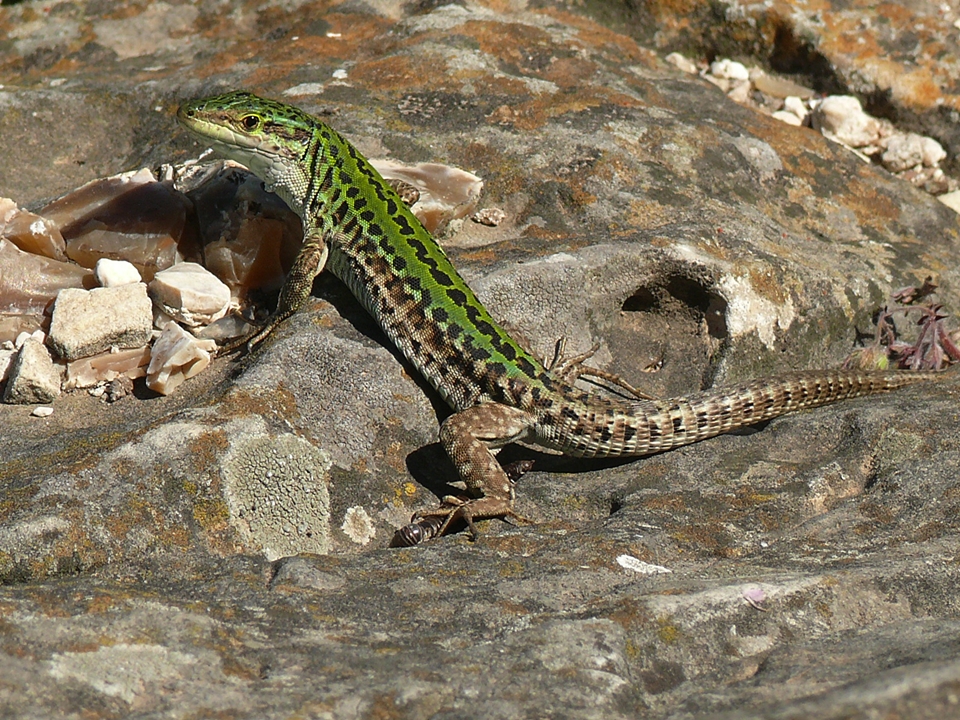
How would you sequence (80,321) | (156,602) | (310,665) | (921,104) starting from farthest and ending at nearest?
1. (921,104)
2. (80,321)
3. (156,602)
4. (310,665)

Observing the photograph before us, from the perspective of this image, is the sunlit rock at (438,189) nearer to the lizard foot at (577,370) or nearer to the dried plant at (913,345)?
the lizard foot at (577,370)

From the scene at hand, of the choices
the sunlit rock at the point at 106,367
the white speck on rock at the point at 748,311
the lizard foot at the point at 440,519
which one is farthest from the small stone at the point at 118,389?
the white speck on rock at the point at 748,311

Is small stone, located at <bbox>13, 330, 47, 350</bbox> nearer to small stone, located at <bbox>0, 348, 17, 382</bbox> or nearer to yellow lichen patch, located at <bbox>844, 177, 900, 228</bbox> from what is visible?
small stone, located at <bbox>0, 348, 17, 382</bbox>

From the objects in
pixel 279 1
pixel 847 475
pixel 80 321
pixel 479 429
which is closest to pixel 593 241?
A: pixel 479 429

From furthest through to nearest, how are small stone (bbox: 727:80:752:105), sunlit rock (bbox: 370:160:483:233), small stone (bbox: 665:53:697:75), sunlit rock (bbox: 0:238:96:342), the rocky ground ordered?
small stone (bbox: 665:53:697:75), small stone (bbox: 727:80:752:105), sunlit rock (bbox: 370:160:483:233), sunlit rock (bbox: 0:238:96:342), the rocky ground

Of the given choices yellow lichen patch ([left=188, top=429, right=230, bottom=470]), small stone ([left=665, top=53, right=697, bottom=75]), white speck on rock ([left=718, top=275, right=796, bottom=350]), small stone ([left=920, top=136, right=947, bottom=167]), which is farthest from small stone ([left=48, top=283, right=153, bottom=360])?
small stone ([left=920, top=136, right=947, bottom=167])

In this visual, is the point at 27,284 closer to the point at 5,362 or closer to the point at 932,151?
the point at 5,362

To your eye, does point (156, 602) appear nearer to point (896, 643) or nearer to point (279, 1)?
point (896, 643)
